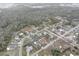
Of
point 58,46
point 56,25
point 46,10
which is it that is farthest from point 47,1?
point 58,46

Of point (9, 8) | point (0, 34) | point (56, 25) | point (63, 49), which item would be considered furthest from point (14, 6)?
point (63, 49)

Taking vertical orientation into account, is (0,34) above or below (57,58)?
above

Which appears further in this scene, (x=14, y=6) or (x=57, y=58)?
(x=14, y=6)

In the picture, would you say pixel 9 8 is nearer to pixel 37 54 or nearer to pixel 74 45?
pixel 37 54

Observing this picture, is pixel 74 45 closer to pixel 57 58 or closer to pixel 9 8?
pixel 57 58

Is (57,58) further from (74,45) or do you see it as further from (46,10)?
(46,10)

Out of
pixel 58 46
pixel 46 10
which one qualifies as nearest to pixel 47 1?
pixel 46 10

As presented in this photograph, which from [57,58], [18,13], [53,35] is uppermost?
[18,13]

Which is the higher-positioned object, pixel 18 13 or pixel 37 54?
pixel 18 13
